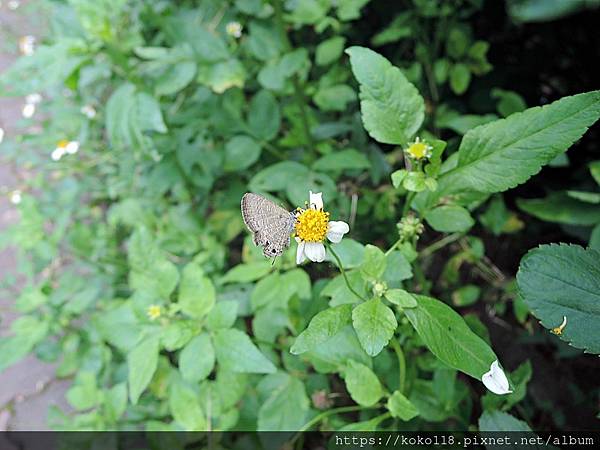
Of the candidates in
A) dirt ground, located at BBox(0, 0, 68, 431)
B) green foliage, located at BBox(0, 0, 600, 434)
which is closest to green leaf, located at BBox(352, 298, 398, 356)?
green foliage, located at BBox(0, 0, 600, 434)

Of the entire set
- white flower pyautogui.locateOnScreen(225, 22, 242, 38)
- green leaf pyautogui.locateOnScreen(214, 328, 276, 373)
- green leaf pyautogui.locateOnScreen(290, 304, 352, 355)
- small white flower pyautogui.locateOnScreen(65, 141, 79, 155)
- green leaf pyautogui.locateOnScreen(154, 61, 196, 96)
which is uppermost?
white flower pyautogui.locateOnScreen(225, 22, 242, 38)

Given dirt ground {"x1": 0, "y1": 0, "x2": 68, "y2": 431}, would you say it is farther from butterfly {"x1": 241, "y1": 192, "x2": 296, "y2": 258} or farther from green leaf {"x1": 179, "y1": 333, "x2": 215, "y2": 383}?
butterfly {"x1": 241, "y1": 192, "x2": 296, "y2": 258}

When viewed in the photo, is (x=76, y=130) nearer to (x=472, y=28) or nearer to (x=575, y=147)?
(x=472, y=28)

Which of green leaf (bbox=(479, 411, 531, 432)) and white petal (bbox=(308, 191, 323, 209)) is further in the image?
green leaf (bbox=(479, 411, 531, 432))

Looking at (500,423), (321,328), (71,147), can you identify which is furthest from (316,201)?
(71,147)

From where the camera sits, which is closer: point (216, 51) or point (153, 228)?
point (216, 51)

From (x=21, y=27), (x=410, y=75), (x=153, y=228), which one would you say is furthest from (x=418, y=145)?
(x=21, y=27)
